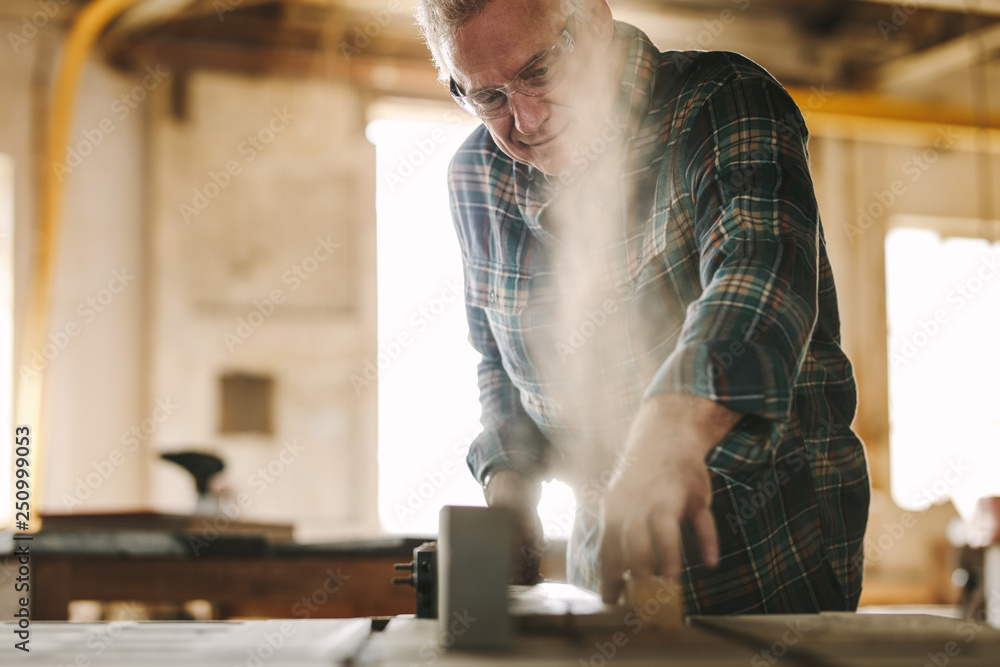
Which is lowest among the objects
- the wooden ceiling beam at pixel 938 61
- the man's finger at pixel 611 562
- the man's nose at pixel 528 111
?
the man's finger at pixel 611 562

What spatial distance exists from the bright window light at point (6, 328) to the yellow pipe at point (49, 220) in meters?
0.14

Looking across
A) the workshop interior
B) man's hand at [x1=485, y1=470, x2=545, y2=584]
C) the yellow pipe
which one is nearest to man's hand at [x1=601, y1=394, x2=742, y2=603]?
→ man's hand at [x1=485, y1=470, x2=545, y2=584]

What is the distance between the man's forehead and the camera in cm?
123

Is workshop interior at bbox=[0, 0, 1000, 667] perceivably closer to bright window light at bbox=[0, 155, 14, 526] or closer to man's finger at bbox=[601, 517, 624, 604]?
bright window light at bbox=[0, 155, 14, 526]

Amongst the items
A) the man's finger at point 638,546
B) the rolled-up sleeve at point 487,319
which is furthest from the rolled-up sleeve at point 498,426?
the man's finger at point 638,546

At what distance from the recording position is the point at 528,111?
129cm

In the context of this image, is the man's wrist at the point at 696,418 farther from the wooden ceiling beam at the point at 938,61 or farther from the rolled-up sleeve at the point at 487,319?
the wooden ceiling beam at the point at 938,61

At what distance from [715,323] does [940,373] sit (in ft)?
19.3

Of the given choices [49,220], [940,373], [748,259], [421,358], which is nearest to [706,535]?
[748,259]

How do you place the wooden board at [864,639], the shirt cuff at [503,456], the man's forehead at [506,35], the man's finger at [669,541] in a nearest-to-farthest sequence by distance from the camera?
the wooden board at [864,639] → the man's finger at [669,541] → the man's forehead at [506,35] → the shirt cuff at [503,456]

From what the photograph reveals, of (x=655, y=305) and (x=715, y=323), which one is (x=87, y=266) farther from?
(x=715, y=323)

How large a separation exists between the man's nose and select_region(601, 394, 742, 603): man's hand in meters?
0.54

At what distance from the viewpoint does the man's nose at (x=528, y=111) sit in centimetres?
129

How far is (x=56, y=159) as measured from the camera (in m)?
4.25
